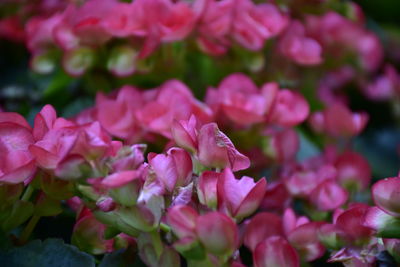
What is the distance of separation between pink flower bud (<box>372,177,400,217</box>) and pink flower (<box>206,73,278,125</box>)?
0.68 feet

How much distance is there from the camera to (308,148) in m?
0.87

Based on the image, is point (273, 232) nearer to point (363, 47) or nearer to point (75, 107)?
point (75, 107)

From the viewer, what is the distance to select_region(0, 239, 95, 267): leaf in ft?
1.47

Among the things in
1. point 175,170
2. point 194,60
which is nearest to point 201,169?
point 175,170

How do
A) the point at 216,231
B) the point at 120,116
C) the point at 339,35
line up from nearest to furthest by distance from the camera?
the point at 216,231 → the point at 120,116 → the point at 339,35

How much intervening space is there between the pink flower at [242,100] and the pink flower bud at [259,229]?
136 mm

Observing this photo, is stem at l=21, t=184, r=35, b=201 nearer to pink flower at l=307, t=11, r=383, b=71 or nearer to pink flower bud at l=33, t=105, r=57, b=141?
pink flower bud at l=33, t=105, r=57, b=141

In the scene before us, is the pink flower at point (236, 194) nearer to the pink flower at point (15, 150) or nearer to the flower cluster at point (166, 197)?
the flower cluster at point (166, 197)

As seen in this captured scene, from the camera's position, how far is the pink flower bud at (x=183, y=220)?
0.38 m

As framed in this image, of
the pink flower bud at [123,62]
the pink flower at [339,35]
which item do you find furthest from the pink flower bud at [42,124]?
the pink flower at [339,35]

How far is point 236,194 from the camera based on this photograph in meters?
0.42

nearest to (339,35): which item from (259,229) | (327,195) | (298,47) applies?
(298,47)

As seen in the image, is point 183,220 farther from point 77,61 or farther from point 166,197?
point 77,61

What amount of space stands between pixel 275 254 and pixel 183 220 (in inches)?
3.5
